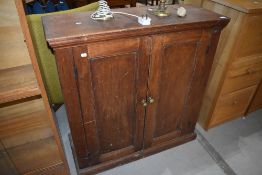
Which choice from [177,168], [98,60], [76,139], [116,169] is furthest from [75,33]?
[177,168]

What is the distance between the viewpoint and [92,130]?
1.27 metres

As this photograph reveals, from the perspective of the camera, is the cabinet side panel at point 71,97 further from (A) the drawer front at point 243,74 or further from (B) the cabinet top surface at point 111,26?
(A) the drawer front at point 243,74

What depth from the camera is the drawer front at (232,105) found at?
1709 millimetres

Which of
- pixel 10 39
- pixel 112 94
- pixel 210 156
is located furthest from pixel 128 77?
pixel 210 156

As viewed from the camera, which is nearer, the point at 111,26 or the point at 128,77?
the point at 111,26

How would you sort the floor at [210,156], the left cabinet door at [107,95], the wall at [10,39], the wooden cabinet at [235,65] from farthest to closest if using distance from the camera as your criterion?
1. the floor at [210,156]
2. the wooden cabinet at [235,65]
3. the left cabinet door at [107,95]
4. the wall at [10,39]

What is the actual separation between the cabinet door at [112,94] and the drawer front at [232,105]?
2.30ft

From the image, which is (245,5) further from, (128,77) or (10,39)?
(10,39)

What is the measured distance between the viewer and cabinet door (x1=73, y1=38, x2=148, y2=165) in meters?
1.04

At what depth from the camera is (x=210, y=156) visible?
1636 millimetres

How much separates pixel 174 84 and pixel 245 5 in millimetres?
636

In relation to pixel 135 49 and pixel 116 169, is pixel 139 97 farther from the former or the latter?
pixel 116 169

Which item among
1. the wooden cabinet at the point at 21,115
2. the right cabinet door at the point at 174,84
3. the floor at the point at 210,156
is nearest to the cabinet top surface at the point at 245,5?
the right cabinet door at the point at 174,84

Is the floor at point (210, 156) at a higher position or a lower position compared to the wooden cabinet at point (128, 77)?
lower
